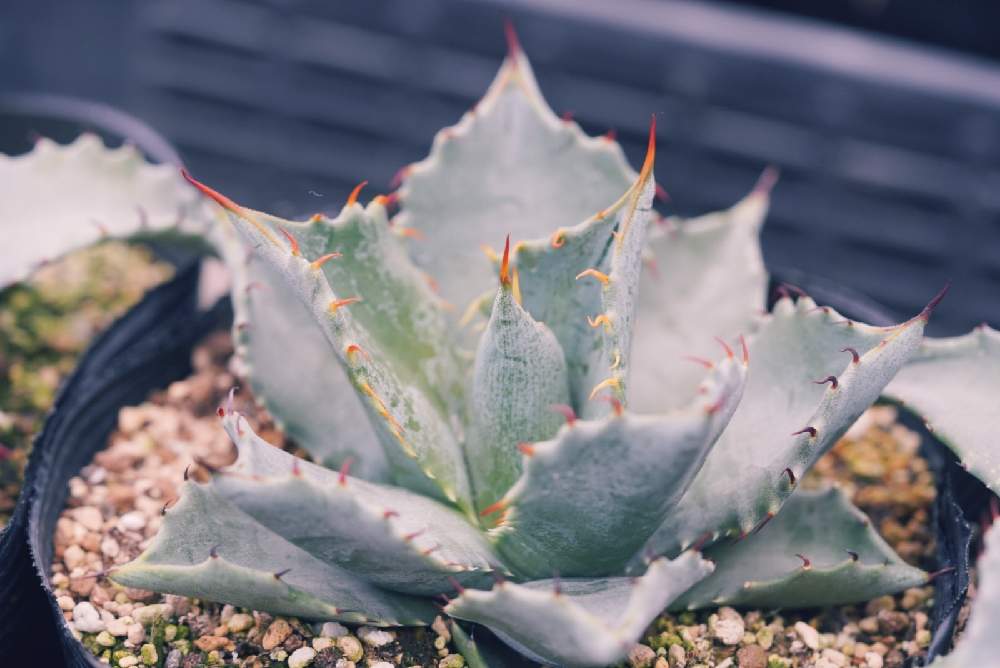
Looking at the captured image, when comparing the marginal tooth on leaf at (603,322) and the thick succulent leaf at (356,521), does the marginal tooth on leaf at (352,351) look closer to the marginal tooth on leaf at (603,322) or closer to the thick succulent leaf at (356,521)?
the thick succulent leaf at (356,521)

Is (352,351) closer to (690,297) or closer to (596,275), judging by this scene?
(596,275)

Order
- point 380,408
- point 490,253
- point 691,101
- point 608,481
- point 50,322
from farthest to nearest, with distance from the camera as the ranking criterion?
point 691,101, point 50,322, point 490,253, point 380,408, point 608,481

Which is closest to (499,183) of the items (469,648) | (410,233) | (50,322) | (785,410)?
(410,233)

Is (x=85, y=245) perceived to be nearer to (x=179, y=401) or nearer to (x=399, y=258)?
(x=179, y=401)

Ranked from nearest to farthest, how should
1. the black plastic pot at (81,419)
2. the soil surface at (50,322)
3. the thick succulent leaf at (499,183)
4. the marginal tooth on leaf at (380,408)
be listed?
the marginal tooth on leaf at (380,408) < the black plastic pot at (81,419) < the thick succulent leaf at (499,183) < the soil surface at (50,322)

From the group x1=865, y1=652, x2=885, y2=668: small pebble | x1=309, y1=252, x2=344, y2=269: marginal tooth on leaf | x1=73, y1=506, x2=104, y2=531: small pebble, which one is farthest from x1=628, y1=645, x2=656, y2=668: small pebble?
x1=73, y1=506, x2=104, y2=531: small pebble

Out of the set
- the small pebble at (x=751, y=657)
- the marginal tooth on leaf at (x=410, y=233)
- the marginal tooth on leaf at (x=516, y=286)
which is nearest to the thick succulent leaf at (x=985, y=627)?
the small pebble at (x=751, y=657)
